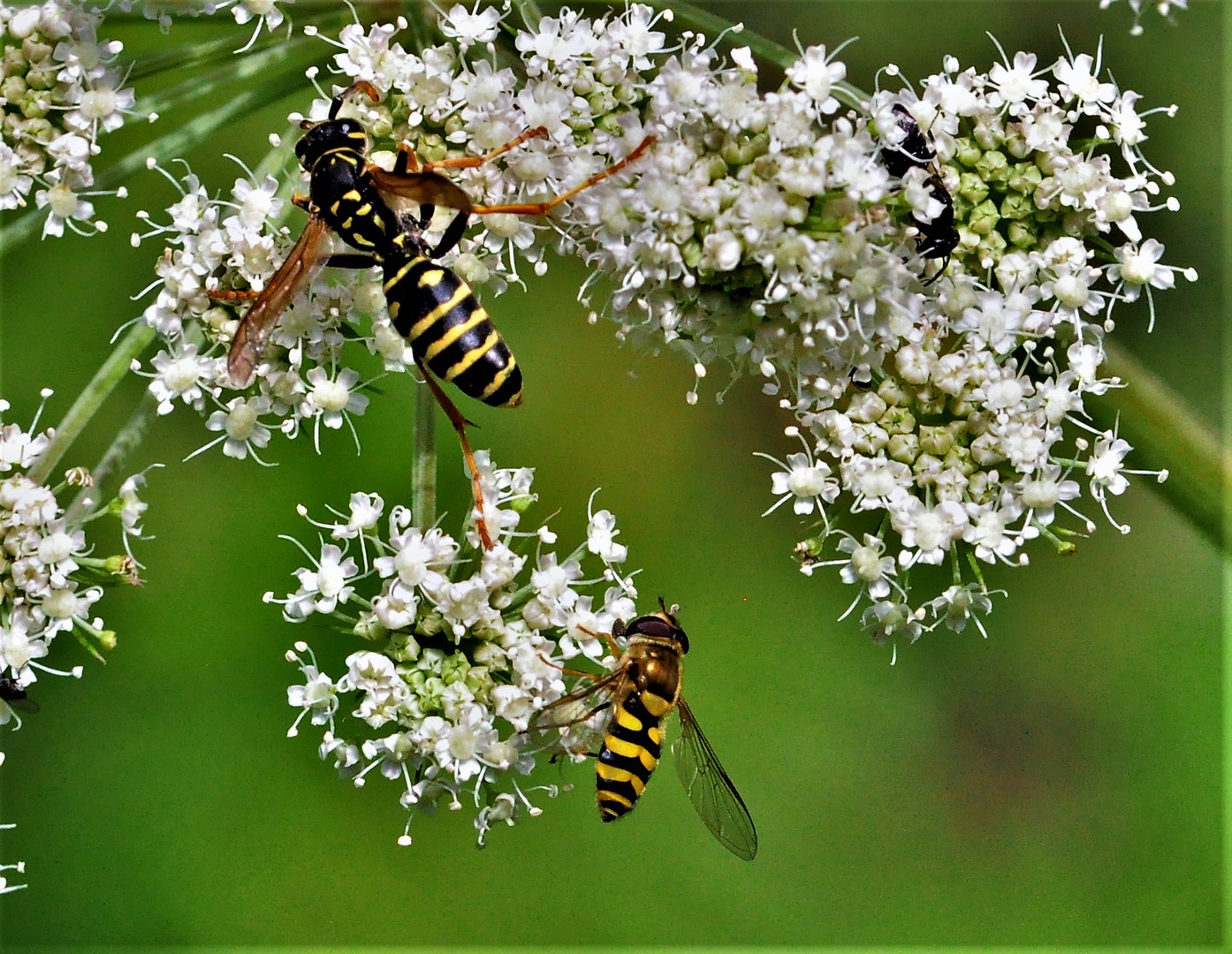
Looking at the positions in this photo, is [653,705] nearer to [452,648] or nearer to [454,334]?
[452,648]

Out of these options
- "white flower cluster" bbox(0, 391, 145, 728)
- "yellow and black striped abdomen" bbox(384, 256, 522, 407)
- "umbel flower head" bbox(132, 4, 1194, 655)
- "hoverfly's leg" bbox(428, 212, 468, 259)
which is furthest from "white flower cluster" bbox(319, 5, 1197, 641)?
"white flower cluster" bbox(0, 391, 145, 728)

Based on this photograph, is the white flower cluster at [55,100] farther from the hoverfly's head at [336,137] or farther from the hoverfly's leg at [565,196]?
the hoverfly's leg at [565,196]

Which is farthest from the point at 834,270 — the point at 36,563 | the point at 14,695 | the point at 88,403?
the point at 14,695

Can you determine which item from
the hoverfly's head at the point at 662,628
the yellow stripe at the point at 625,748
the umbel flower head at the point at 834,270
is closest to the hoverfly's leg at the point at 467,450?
the umbel flower head at the point at 834,270

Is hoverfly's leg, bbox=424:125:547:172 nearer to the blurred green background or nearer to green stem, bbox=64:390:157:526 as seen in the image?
green stem, bbox=64:390:157:526

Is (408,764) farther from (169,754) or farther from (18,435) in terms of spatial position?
(169,754)

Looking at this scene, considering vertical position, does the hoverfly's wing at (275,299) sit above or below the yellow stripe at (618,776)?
above

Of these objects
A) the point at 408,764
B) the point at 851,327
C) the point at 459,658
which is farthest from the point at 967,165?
the point at 408,764
